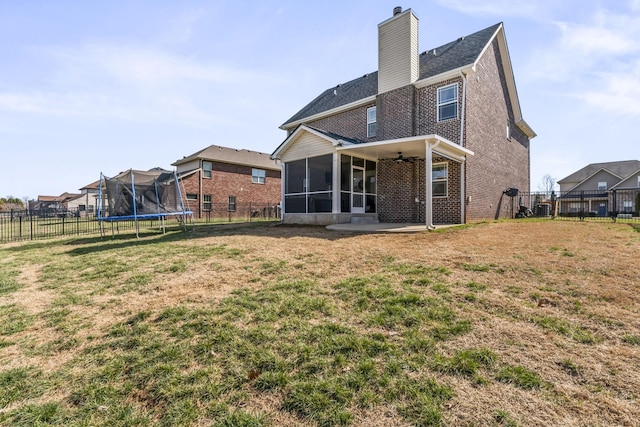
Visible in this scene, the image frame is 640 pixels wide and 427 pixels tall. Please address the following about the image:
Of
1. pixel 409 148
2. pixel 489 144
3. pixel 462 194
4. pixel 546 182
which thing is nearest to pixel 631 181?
pixel 489 144

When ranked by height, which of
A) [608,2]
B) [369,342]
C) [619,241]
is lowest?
[369,342]

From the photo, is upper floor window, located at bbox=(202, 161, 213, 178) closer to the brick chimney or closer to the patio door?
the patio door

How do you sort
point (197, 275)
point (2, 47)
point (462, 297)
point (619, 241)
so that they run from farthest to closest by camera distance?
point (2, 47) → point (619, 241) → point (197, 275) → point (462, 297)

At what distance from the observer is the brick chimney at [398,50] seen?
12336 millimetres

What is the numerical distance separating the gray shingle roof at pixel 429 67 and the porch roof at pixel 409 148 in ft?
11.0

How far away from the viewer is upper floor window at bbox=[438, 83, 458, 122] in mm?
11320

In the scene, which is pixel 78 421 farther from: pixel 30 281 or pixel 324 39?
pixel 324 39

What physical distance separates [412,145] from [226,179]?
21240 millimetres

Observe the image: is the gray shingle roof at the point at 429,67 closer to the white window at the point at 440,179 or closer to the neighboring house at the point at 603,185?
the white window at the point at 440,179

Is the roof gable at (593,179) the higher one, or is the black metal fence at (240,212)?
the roof gable at (593,179)

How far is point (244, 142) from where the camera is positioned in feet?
101

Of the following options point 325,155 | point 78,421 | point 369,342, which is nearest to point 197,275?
point 78,421

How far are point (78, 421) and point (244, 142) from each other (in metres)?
Result: 30.6

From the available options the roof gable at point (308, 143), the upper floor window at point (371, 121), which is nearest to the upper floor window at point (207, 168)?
the roof gable at point (308, 143)
